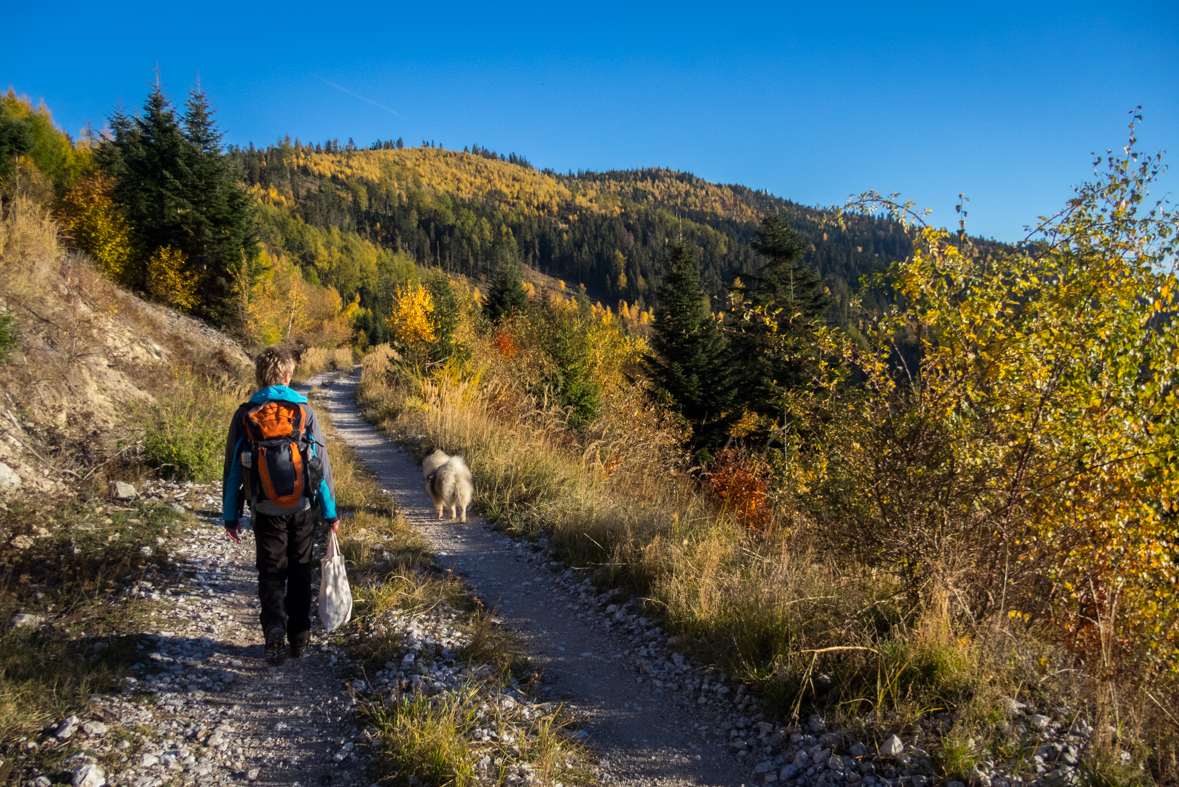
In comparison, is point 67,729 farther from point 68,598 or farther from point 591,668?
point 591,668

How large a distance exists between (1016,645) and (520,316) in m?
16.9

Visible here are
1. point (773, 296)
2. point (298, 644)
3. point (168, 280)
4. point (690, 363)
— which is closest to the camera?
point (298, 644)

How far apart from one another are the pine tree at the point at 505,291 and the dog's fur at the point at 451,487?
22.0 meters

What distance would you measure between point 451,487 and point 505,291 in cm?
2335

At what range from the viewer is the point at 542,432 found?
920cm

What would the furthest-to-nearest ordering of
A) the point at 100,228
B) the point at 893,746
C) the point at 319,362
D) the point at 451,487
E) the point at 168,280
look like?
the point at 319,362, the point at 168,280, the point at 100,228, the point at 451,487, the point at 893,746

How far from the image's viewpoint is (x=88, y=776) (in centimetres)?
227

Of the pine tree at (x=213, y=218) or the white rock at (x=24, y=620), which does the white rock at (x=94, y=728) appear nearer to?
the white rock at (x=24, y=620)

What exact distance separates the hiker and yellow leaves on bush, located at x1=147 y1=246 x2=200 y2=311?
17096 millimetres

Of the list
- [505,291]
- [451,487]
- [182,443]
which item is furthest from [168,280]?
[451,487]

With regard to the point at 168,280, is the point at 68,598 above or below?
below

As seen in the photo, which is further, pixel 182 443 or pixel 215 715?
pixel 182 443

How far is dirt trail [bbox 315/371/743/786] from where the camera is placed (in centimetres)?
277

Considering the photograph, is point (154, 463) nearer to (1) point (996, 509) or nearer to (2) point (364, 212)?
A: (1) point (996, 509)
